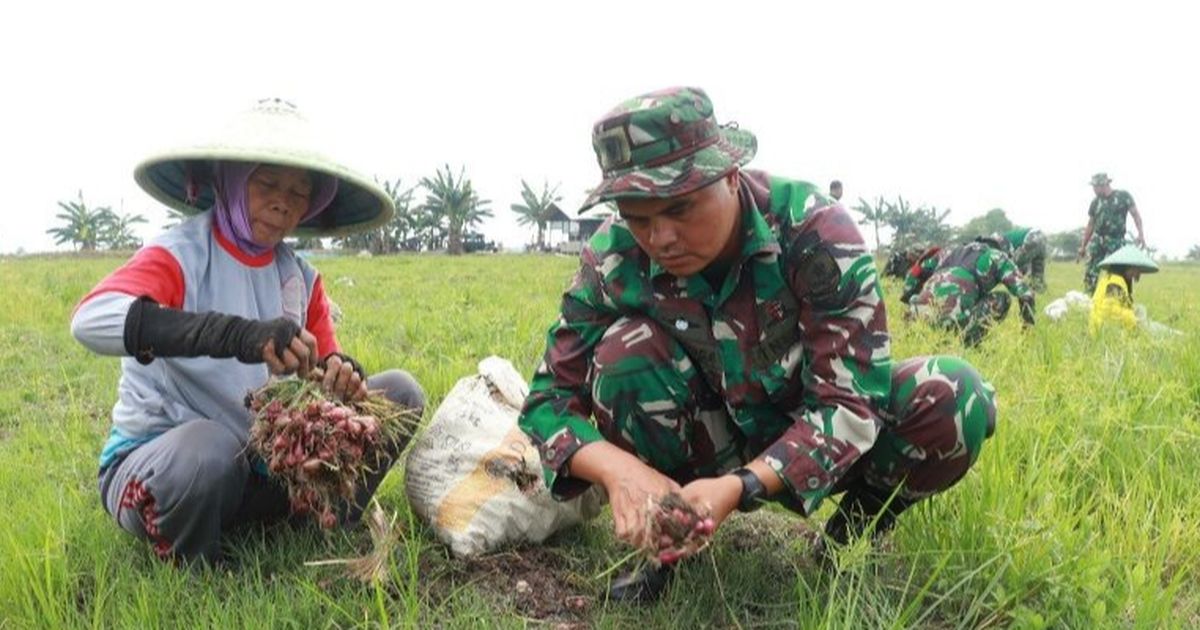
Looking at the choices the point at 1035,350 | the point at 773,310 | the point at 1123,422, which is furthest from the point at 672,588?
the point at 1035,350

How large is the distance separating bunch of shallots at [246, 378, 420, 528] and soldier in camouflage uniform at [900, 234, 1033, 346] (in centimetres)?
404

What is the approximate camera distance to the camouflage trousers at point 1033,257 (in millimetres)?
9449

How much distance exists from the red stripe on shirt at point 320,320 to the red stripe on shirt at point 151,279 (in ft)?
1.31

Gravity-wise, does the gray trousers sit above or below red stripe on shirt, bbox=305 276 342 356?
below

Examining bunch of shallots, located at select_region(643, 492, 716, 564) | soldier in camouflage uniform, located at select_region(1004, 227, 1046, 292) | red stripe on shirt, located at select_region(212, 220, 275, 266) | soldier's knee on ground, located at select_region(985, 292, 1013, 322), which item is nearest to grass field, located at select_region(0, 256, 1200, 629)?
bunch of shallots, located at select_region(643, 492, 716, 564)

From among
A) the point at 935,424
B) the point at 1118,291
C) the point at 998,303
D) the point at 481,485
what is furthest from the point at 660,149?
the point at 1118,291

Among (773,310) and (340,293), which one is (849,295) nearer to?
(773,310)

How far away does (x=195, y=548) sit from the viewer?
1852mm

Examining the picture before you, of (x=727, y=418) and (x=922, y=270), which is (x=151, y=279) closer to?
(x=727, y=418)

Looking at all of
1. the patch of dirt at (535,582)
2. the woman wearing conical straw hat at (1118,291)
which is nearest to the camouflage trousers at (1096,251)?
the woman wearing conical straw hat at (1118,291)

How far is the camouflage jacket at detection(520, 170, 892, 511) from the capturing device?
1.62 meters

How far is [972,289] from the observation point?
548 cm

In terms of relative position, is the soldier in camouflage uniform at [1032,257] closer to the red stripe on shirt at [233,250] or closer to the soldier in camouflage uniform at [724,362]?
the soldier in camouflage uniform at [724,362]

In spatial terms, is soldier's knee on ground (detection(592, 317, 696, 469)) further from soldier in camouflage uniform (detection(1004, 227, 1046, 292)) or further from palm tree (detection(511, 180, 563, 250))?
palm tree (detection(511, 180, 563, 250))
